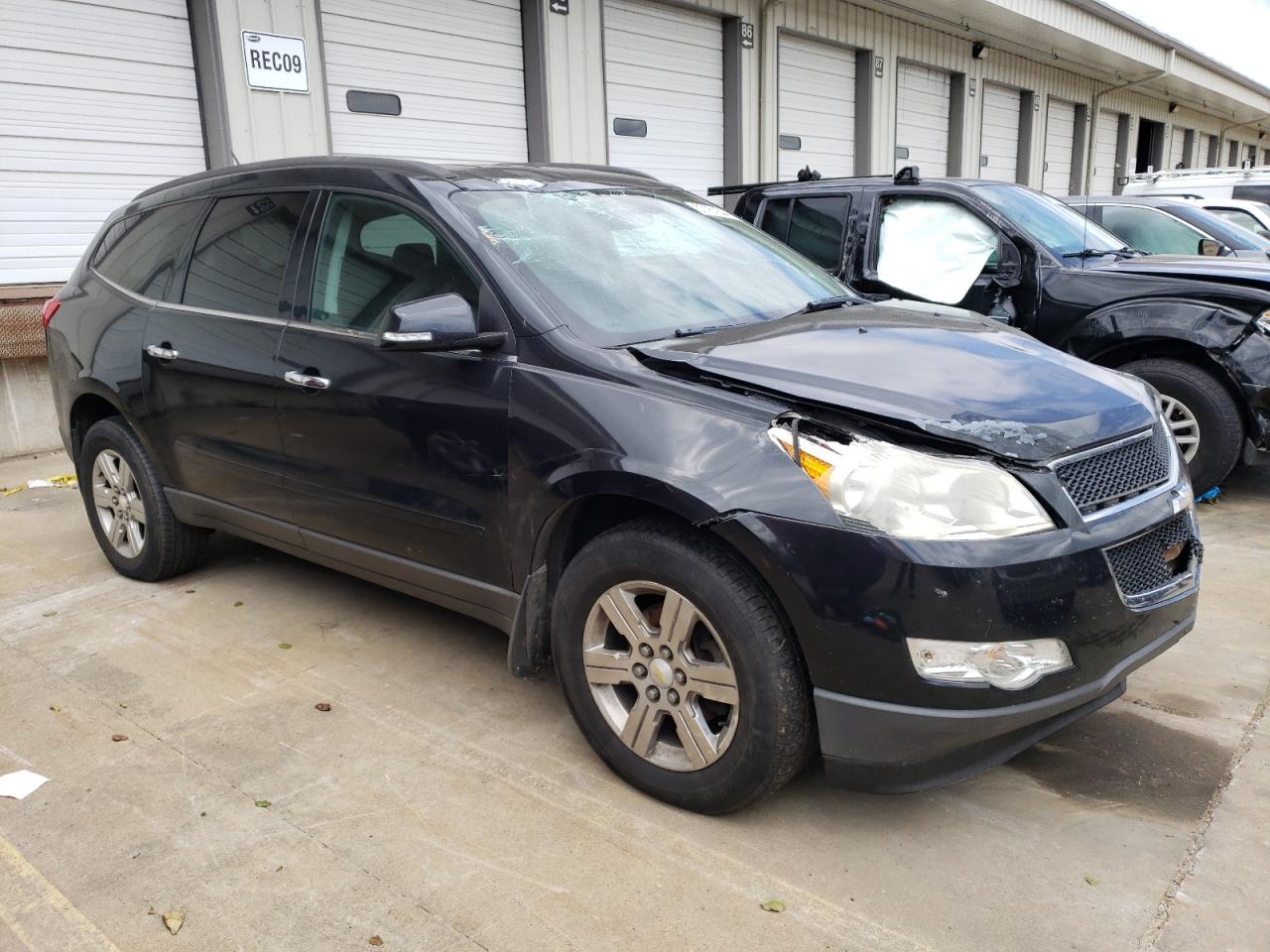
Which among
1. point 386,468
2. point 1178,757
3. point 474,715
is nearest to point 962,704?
point 1178,757

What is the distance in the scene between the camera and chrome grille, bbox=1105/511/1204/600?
2.58 meters

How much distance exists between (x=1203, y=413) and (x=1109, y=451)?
3473mm

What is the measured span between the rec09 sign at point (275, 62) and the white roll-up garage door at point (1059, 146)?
17686mm

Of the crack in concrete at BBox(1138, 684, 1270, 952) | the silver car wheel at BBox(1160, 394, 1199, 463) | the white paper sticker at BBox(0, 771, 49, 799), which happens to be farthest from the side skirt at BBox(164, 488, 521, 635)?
the silver car wheel at BBox(1160, 394, 1199, 463)

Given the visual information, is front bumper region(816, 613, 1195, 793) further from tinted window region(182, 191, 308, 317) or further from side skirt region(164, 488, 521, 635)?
tinted window region(182, 191, 308, 317)

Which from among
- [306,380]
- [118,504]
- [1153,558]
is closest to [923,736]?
[1153,558]

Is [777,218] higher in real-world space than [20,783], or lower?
higher

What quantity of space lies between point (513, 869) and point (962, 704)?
1.19m

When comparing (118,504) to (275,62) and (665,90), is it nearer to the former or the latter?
(275,62)

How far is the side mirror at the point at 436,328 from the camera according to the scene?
9.80 feet

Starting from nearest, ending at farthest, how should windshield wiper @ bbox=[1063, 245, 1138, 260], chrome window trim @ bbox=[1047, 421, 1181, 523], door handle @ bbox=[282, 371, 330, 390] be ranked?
chrome window trim @ bbox=[1047, 421, 1181, 523]
door handle @ bbox=[282, 371, 330, 390]
windshield wiper @ bbox=[1063, 245, 1138, 260]


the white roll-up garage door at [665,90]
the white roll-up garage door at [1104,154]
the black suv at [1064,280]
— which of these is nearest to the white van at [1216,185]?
the white roll-up garage door at [665,90]

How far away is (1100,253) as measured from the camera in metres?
6.34

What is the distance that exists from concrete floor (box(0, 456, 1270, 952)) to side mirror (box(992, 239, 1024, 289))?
2.80 meters
